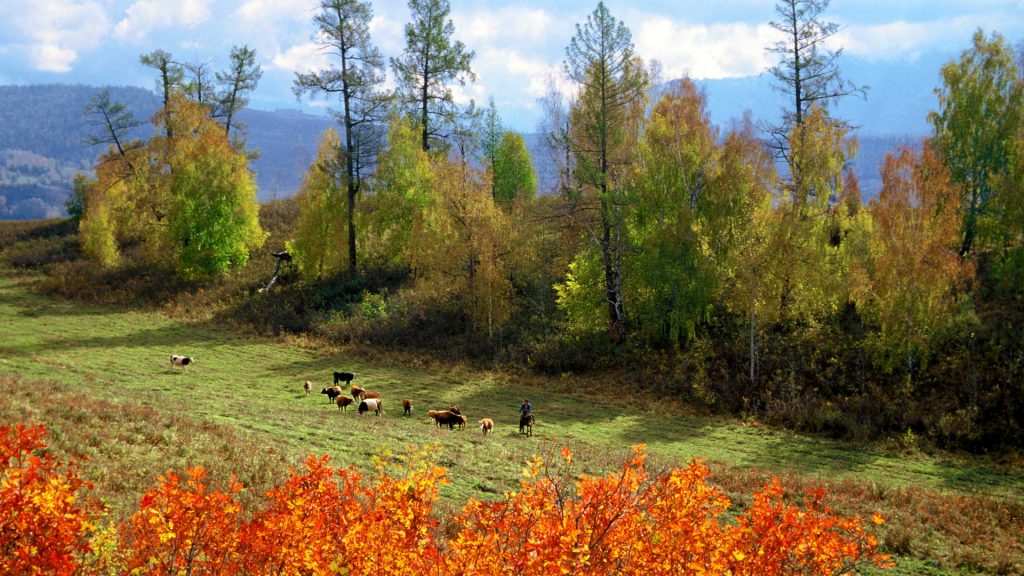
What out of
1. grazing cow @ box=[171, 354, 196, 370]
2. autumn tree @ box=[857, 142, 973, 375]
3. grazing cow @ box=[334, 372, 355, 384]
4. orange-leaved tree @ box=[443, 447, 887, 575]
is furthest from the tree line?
orange-leaved tree @ box=[443, 447, 887, 575]

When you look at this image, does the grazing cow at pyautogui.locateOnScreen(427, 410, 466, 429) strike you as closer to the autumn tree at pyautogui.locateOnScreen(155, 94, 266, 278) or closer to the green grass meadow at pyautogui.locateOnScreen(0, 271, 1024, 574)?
the green grass meadow at pyautogui.locateOnScreen(0, 271, 1024, 574)

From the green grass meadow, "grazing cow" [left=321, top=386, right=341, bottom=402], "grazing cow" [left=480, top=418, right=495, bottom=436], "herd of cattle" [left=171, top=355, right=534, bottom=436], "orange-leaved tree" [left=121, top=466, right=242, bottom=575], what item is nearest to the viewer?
"orange-leaved tree" [left=121, top=466, right=242, bottom=575]

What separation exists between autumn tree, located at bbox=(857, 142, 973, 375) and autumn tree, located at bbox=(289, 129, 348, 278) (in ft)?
124

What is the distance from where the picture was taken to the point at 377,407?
27.0 m

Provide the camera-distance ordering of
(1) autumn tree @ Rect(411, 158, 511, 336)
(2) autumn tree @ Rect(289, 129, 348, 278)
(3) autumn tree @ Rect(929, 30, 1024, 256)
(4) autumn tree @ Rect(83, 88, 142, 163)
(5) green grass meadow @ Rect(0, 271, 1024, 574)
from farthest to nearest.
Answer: (4) autumn tree @ Rect(83, 88, 142, 163) → (2) autumn tree @ Rect(289, 129, 348, 278) → (1) autumn tree @ Rect(411, 158, 511, 336) → (3) autumn tree @ Rect(929, 30, 1024, 256) → (5) green grass meadow @ Rect(0, 271, 1024, 574)

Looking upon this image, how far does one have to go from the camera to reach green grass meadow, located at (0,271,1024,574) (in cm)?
1477

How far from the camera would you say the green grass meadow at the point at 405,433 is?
14766 mm

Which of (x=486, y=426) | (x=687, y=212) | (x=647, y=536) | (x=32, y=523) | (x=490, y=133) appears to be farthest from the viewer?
(x=490, y=133)

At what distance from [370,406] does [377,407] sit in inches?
12.3

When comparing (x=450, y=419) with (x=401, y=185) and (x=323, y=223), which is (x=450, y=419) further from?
(x=323, y=223)

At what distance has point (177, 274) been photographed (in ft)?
178

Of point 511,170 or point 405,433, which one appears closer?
point 405,433

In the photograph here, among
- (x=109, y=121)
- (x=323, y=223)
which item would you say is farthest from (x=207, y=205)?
(x=109, y=121)

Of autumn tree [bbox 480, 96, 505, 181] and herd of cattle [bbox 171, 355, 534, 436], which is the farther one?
autumn tree [bbox 480, 96, 505, 181]
